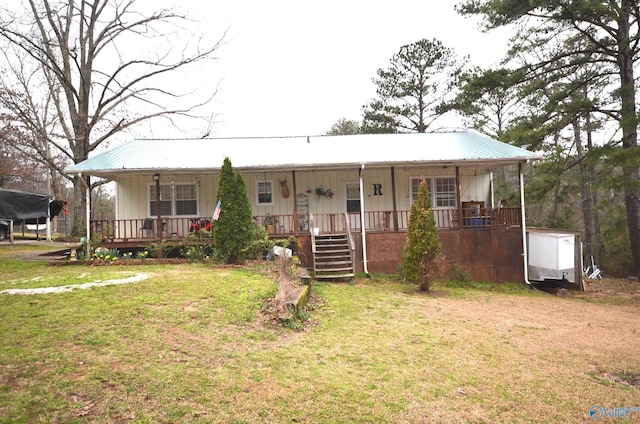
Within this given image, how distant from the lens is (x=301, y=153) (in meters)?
15.5

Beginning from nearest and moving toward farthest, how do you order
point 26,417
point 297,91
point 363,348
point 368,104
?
1. point 26,417
2. point 363,348
3. point 368,104
4. point 297,91

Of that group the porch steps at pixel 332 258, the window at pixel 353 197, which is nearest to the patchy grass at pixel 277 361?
the porch steps at pixel 332 258

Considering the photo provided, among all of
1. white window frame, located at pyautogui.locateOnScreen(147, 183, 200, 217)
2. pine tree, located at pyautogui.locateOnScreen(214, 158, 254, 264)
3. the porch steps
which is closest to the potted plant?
the porch steps

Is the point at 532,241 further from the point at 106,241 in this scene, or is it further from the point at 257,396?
the point at 106,241

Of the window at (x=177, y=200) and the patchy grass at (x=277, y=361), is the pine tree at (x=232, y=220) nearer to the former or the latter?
the patchy grass at (x=277, y=361)

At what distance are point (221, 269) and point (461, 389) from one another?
7.48 metres

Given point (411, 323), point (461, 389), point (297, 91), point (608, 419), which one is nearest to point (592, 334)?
point (411, 323)

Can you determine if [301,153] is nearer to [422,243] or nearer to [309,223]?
[309,223]

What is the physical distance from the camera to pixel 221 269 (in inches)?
439

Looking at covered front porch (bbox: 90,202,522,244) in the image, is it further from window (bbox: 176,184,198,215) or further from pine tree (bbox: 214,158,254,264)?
pine tree (bbox: 214,158,254,264)

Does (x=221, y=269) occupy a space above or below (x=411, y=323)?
above

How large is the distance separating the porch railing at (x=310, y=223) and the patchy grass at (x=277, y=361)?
16.3 ft

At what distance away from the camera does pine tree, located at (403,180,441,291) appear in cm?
1138

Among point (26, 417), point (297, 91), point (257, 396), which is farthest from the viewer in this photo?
point (297, 91)
